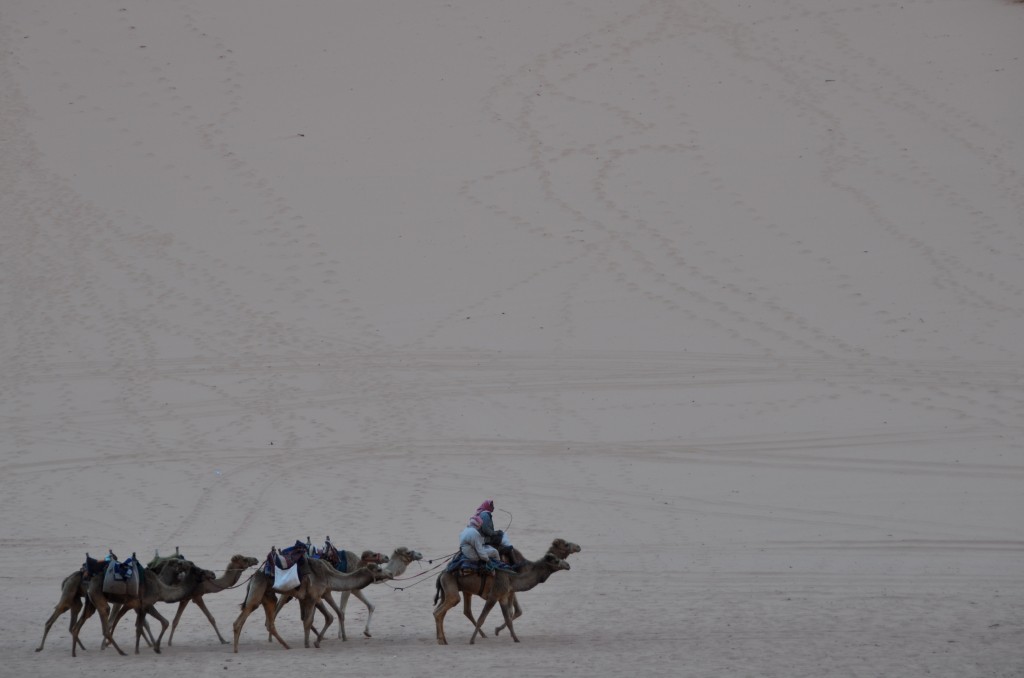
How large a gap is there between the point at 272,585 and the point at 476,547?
5.40 feet

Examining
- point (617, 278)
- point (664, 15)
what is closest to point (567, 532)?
point (617, 278)

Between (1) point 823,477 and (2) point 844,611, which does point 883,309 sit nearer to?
(1) point 823,477

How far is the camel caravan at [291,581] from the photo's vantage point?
11055 millimetres

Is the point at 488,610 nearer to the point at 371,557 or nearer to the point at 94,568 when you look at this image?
the point at 371,557

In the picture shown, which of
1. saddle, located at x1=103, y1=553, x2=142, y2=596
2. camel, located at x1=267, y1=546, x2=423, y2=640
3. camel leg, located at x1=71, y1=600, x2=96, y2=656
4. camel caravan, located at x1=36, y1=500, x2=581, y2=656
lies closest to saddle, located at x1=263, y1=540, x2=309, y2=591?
camel caravan, located at x1=36, y1=500, x2=581, y2=656

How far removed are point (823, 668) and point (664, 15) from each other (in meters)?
21.4

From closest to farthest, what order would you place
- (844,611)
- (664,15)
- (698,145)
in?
(844,611)
(698,145)
(664,15)

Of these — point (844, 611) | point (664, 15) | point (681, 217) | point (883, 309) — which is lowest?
point (844, 611)

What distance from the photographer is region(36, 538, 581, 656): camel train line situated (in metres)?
11.1

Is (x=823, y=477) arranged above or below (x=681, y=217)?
below

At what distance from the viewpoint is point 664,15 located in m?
29.2

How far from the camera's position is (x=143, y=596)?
36.5ft

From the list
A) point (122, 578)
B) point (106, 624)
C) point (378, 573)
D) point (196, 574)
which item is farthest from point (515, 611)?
point (106, 624)

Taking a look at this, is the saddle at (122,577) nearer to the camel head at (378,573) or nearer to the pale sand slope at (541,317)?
the pale sand slope at (541,317)
